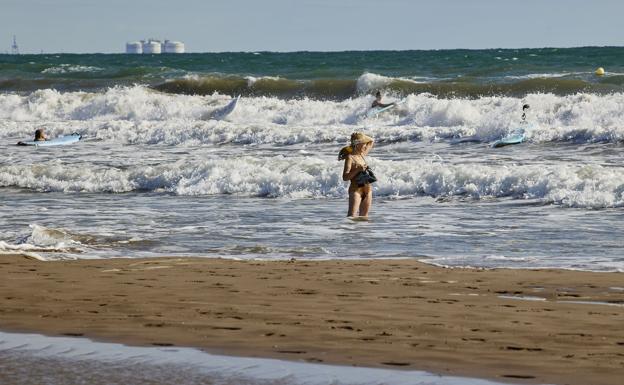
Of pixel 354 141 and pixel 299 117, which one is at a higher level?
pixel 354 141

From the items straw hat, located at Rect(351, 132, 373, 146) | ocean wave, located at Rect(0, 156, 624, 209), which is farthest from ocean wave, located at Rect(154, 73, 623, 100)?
straw hat, located at Rect(351, 132, 373, 146)

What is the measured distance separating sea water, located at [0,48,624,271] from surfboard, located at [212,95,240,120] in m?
0.22

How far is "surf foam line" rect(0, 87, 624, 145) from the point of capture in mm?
28469

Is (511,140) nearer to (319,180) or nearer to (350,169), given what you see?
(319,180)

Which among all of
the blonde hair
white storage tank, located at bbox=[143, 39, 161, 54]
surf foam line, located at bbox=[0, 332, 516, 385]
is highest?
the blonde hair

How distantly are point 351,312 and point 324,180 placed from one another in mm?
12042

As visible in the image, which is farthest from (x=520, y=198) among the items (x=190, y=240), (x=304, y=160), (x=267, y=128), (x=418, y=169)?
(x=267, y=128)

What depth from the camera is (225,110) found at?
133ft

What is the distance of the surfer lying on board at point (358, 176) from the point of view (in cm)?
1548

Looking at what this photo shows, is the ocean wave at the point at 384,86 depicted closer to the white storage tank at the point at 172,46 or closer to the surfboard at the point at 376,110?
the surfboard at the point at 376,110

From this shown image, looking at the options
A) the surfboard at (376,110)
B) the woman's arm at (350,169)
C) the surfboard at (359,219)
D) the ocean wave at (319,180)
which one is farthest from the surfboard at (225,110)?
→ the surfboard at (359,219)

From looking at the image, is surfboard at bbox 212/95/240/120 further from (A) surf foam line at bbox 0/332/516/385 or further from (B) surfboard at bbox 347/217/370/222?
(A) surf foam line at bbox 0/332/516/385

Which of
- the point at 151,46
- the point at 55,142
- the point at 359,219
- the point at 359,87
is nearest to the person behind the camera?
the point at 359,219

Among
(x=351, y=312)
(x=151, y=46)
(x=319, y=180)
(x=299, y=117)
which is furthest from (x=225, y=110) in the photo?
(x=151, y=46)
